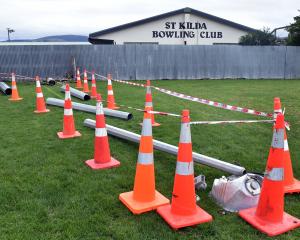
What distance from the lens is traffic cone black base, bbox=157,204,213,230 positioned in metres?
3.54

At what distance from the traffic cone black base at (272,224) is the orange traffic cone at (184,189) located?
0.42 metres

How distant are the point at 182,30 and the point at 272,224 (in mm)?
30591

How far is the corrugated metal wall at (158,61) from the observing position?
1955 cm

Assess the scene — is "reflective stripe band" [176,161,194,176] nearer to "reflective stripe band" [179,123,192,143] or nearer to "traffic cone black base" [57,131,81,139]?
"reflective stripe band" [179,123,192,143]

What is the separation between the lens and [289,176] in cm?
445

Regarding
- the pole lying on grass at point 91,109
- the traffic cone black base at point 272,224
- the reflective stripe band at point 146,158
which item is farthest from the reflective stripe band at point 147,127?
the pole lying on grass at point 91,109

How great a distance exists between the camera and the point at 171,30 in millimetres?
32500

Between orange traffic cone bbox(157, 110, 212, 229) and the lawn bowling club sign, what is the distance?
29950 millimetres

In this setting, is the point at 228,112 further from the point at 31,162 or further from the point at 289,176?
the point at 31,162

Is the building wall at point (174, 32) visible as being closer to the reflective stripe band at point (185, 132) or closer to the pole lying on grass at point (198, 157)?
the pole lying on grass at point (198, 157)

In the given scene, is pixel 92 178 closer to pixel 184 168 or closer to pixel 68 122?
pixel 184 168

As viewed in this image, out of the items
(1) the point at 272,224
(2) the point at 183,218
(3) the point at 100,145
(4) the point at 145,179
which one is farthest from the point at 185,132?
(3) the point at 100,145

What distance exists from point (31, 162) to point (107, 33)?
28.0m

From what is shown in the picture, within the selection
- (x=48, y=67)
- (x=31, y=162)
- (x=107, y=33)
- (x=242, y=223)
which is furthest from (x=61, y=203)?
(x=107, y=33)
